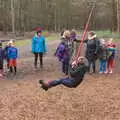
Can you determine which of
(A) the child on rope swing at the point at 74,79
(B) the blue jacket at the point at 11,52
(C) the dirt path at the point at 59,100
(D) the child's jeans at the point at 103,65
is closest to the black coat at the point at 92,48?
(D) the child's jeans at the point at 103,65

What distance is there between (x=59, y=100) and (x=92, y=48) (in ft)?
17.7

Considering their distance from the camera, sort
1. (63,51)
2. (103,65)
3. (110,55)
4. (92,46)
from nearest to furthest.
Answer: (63,51) → (92,46) → (110,55) → (103,65)

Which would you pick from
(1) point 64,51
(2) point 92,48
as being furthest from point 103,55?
(1) point 64,51

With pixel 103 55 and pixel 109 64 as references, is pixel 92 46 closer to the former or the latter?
pixel 103 55

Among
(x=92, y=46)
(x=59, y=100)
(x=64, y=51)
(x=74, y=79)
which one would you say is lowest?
(x=59, y=100)

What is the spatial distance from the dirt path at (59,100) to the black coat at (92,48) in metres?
0.82

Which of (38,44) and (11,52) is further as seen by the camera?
(38,44)

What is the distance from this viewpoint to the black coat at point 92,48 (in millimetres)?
17672

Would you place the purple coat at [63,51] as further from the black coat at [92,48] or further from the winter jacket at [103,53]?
the winter jacket at [103,53]

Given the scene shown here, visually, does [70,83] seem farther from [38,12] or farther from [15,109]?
[38,12]

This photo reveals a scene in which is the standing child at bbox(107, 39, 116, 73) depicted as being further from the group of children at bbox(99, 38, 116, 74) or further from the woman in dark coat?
the woman in dark coat

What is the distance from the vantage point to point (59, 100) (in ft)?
42.1

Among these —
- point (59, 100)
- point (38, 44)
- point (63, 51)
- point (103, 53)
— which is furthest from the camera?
point (38, 44)

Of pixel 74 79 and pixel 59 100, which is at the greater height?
pixel 74 79
